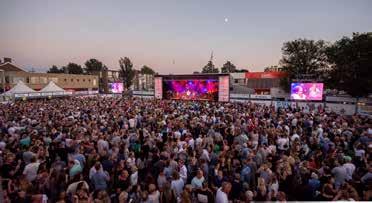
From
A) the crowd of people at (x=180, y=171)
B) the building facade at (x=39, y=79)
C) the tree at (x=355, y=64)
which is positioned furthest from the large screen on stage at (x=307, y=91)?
the building facade at (x=39, y=79)

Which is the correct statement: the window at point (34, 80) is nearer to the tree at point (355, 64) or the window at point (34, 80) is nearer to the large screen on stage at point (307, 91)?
the large screen on stage at point (307, 91)

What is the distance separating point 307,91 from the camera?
18.7 meters

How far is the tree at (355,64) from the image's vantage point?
2075 centimetres

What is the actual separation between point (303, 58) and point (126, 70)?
3328 cm

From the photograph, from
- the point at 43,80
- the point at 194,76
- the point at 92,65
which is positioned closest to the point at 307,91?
the point at 194,76

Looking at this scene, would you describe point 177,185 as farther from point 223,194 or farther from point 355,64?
point 355,64

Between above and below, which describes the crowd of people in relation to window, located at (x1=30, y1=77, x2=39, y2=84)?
below

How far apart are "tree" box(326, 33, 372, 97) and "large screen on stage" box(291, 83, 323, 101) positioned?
5.39m

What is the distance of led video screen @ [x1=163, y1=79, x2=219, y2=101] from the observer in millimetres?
20250

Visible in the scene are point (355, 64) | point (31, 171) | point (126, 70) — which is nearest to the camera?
point (31, 171)

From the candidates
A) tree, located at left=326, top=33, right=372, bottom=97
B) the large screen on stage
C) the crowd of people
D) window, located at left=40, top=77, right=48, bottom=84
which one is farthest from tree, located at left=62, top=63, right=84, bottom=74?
the crowd of people

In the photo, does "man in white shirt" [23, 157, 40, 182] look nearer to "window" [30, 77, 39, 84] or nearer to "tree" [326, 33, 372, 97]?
"tree" [326, 33, 372, 97]

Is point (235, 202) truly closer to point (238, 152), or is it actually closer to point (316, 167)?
point (238, 152)

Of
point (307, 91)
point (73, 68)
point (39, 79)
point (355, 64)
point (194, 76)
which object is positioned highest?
point (73, 68)
